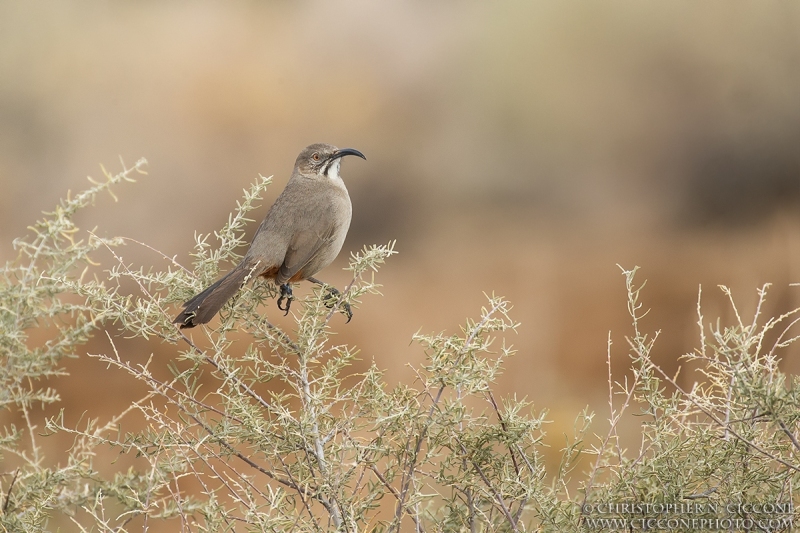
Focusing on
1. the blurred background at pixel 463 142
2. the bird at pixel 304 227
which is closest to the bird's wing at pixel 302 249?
the bird at pixel 304 227

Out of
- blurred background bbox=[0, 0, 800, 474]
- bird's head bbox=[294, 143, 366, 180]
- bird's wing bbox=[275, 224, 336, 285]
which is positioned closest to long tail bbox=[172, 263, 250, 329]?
bird's wing bbox=[275, 224, 336, 285]

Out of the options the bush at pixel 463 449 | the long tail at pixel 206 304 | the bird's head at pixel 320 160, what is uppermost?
the bird's head at pixel 320 160

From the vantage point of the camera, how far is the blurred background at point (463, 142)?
17.1 ft

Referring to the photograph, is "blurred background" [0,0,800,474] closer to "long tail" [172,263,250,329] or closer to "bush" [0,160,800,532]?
"long tail" [172,263,250,329]

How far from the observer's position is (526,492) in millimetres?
1265

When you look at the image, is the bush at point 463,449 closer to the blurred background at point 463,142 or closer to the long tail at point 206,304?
the long tail at point 206,304

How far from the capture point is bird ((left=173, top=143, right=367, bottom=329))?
8.63ft

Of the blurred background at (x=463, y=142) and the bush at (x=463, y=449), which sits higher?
the blurred background at (x=463, y=142)

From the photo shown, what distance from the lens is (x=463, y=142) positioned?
5.58 metres

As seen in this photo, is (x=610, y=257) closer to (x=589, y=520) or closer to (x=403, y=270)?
(x=403, y=270)

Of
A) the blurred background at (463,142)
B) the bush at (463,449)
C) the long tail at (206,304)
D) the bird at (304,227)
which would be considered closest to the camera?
the bush at (463,449)

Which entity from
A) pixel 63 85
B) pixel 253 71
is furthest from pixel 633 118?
pixel 63 85

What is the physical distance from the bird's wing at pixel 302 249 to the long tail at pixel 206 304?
0.66 meters

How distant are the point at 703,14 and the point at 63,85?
4.95 meters
